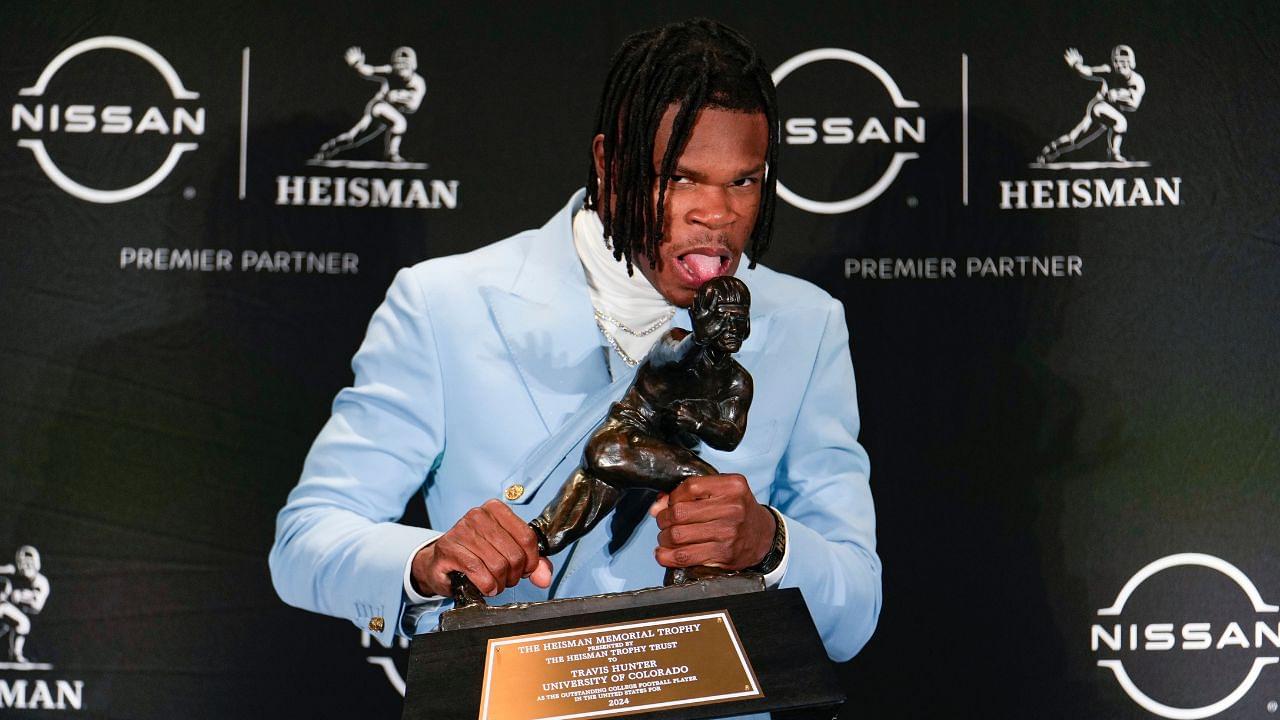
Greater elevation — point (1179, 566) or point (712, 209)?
point (712, 209)

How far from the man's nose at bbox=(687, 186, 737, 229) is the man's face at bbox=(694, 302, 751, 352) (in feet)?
0.84

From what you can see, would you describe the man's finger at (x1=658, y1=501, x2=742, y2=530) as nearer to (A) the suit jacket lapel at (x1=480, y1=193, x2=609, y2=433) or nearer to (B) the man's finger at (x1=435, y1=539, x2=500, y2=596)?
(B) the man's finger at (x1=435, y1=539, x2=500, y2=596)

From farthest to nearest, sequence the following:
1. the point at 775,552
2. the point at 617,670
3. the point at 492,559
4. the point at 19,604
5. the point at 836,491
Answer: the point at 19,604
the point at 836,491
the point at 775,552
the point at 492,559
the point at 617,670

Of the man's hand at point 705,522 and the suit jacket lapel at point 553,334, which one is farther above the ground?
the suit jacket lapel at point 553,334

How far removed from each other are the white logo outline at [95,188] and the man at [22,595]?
66cm

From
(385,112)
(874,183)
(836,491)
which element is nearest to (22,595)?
(385,112)

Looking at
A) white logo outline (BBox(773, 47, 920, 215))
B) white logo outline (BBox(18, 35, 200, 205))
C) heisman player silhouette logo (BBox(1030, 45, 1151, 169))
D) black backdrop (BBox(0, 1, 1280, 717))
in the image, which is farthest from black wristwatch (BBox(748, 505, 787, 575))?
white logo outline (BBox(18, 35, 200, 205))

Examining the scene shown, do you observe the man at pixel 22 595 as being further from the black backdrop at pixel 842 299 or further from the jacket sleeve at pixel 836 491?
the jacket sleeve at pixel 836 491

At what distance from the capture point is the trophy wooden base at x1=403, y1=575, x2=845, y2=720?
1.44m

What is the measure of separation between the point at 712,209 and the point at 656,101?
163 millimetres

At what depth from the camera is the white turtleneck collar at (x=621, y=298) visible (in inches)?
76.4

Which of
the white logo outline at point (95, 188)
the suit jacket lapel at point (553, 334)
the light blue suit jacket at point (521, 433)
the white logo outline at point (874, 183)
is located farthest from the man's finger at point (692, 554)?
the white logo outline at point (95, 188)

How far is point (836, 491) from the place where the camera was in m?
2.03

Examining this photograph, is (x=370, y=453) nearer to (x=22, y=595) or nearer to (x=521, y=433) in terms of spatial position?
(x=521, y=433)
